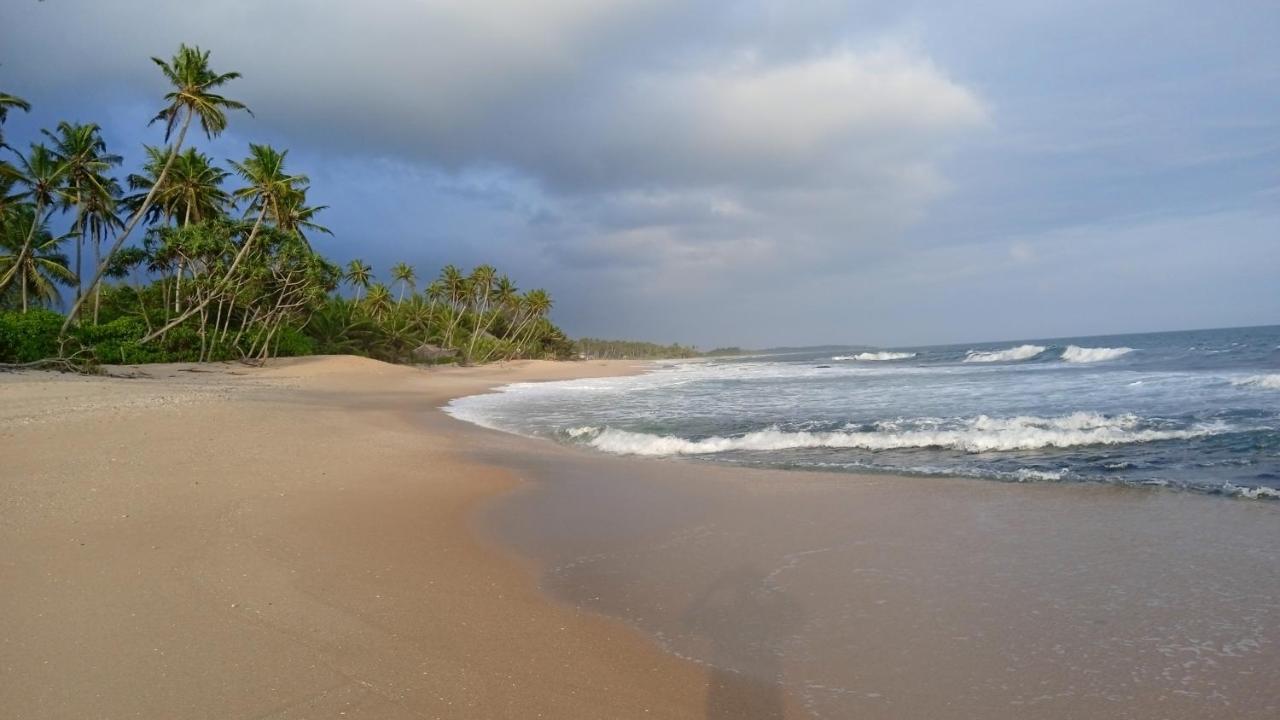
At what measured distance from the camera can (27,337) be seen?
2353 centimetres

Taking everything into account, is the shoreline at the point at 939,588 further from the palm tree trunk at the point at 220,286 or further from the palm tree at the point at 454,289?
the palm tree at the point at 454,289

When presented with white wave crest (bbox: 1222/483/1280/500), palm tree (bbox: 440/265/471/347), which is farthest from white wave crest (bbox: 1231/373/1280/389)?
palm tree (bbox: 440/265/471/347)

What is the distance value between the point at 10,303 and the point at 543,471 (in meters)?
47.5

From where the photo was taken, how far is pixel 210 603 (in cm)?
402

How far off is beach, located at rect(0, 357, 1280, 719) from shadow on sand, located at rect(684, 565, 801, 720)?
2 cm

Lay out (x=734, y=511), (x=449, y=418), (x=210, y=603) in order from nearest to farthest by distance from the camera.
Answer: (x=210, y=603) → (x=734, y=511) → (x=449, y=418)

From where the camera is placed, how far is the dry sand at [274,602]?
3.06 meters

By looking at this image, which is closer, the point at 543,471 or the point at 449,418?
the point at 543,471

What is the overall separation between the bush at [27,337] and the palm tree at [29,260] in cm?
344

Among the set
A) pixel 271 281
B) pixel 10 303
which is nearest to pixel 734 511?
pixel 271 281

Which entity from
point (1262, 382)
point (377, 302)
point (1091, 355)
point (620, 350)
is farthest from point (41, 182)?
point (620, 350)

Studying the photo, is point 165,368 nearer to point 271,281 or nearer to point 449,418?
point 271,281

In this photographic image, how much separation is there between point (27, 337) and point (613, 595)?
29106 millimetres

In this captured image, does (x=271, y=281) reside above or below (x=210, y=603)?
above
